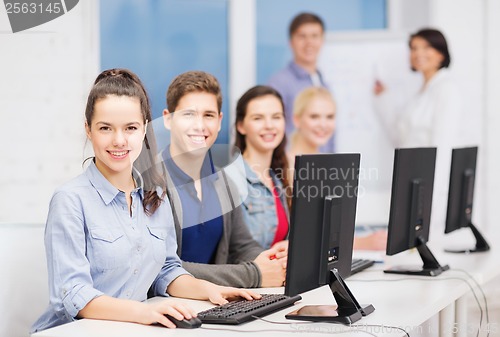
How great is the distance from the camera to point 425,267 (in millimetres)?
2916

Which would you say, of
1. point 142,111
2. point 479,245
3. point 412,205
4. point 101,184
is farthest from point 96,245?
point 479,245

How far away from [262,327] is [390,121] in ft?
11.2

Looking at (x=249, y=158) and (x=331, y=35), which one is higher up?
(x=331, y=35)

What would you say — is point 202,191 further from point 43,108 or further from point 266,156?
point 43,108

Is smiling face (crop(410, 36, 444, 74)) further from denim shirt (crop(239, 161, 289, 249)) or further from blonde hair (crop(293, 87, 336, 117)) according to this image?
denim shirt (crop(239, 161, 289, 249))

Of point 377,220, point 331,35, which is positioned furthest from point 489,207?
point 331,35

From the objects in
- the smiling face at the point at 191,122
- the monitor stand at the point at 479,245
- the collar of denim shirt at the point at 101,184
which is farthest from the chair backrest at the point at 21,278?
the monitor stand at the point at 479,245

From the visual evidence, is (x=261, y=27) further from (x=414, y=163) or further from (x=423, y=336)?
(x=423, y=336)

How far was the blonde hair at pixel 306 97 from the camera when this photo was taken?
16.3 ft

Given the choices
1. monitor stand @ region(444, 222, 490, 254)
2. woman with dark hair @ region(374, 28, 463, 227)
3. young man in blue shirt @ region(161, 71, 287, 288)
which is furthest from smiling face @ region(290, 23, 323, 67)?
young man in blue shirt @ region(161, 71, 287, 288)

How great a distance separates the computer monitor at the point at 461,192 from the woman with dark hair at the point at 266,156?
732 mm

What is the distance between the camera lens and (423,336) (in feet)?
8.61

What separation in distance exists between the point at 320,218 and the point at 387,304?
418 mm

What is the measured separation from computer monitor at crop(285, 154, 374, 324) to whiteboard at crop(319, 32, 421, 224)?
116 inches
